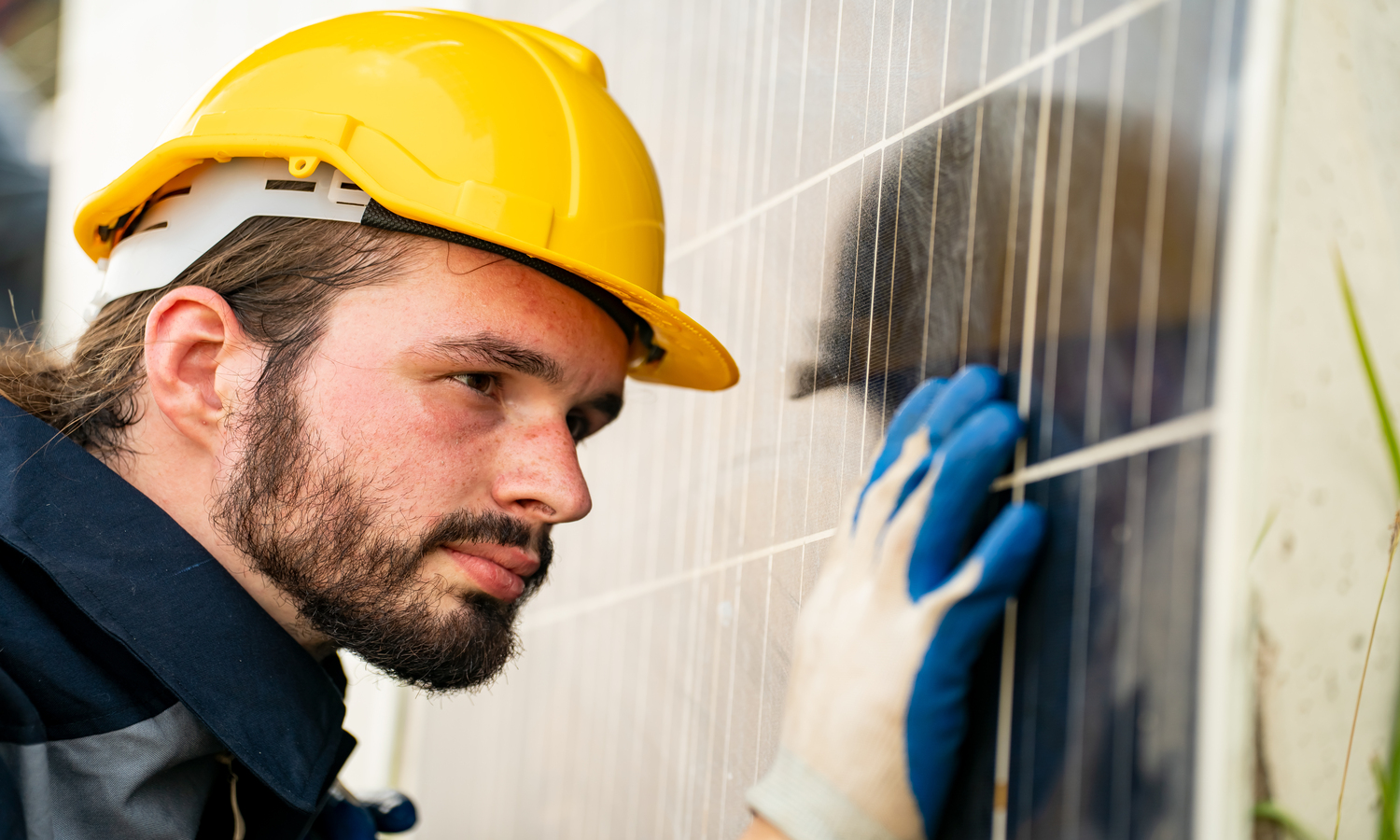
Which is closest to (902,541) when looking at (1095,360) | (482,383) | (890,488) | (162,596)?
(890,488)

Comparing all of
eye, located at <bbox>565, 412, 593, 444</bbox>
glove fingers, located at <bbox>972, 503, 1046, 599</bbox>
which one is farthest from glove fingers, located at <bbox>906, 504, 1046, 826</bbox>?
eye, located at <bbox>565, 412, 593, 444</bbox>

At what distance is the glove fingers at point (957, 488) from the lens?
3.76 feet

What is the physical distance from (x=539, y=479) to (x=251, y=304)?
23.9 inches

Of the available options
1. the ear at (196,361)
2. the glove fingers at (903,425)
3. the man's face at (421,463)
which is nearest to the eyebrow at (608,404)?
the man's face at (421,463)

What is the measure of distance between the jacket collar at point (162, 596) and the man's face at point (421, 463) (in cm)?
13

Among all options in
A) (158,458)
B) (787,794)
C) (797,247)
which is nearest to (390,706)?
(158,458)

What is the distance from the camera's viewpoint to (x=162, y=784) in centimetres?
160

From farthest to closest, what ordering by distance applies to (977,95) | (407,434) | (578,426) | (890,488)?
(578,426), (407,434), (977,95), (890,488)

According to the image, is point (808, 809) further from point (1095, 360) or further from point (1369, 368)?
point (1369, 368)

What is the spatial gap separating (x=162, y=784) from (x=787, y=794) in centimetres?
104

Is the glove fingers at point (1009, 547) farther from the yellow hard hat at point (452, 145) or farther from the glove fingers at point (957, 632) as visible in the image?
the yellow hard hat at point (452, 145)

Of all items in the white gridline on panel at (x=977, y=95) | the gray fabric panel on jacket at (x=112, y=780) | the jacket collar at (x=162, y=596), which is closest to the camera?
the white gridline on panel at (x=977, y=95)

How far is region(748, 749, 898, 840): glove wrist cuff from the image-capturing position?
1.11 metres

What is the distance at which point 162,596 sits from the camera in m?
1.58
